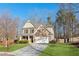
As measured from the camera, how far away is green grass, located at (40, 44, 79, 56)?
14.0 feet

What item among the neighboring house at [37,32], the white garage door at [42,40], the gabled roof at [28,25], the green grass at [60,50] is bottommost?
the green grass at [60,50]

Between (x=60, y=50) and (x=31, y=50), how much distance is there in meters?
0.28

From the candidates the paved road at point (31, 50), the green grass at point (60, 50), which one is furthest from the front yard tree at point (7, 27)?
the green grass at point (60, 50)

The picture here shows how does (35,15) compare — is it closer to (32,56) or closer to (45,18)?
(45,18)

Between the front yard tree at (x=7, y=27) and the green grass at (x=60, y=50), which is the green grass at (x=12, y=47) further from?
the green grass at (x=60, y=50)

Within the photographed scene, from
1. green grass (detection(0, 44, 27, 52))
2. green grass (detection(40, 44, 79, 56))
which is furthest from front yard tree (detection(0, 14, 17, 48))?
green grass (detection(40, 44, 79, 56))

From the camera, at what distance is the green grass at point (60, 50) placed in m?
4.28

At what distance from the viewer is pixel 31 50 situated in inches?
169

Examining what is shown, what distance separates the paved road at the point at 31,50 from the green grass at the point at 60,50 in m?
0.05

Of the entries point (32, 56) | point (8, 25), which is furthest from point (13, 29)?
point (32, 56)

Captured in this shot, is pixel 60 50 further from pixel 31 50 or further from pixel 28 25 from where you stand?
pixel 28 25

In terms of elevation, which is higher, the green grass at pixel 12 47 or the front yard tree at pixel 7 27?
the front yard tree at pixel 7 27

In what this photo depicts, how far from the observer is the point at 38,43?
4320mm

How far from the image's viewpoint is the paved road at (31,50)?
4.28 metres
